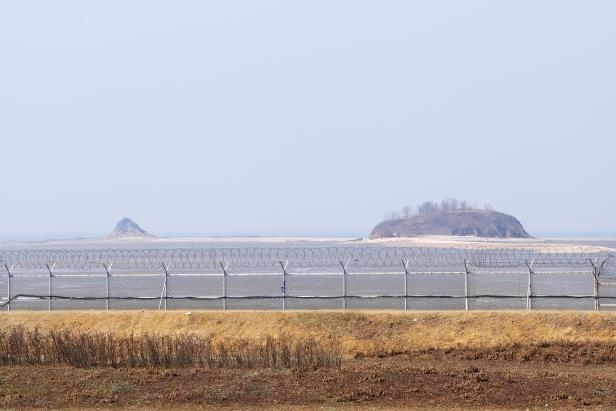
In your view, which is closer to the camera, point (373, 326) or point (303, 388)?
point (303, 388)

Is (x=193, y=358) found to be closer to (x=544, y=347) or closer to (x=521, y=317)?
(x=544, y=347)

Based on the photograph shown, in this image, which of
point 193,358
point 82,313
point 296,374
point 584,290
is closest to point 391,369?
point 296,374

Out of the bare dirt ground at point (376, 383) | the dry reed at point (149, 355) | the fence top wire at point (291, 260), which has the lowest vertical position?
the bare dirt ground at point (376, 383)

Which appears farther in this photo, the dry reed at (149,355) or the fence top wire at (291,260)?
the fence top wire at (291,260)

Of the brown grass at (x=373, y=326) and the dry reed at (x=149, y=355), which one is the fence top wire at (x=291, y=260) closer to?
the brown grass at (x=373, y=326)

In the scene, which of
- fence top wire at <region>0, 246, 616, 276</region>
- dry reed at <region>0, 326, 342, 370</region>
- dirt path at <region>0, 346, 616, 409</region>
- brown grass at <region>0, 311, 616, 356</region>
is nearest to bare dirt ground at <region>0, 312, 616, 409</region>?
dirt path at <region>0, 346, 616, 409</region>

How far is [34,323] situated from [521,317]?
16.0m

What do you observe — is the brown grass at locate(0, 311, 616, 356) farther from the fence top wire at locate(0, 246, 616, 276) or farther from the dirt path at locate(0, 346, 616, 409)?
the fence top wire at locate(0, 246, 616, 276)

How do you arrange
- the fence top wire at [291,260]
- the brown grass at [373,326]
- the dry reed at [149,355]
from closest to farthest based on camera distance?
the dry reed at [149,355]
the brown grass at [373,326]
the fence top wire at [291,260]

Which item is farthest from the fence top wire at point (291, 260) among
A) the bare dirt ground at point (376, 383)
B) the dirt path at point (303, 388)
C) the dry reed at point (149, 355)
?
the dirt path at point (303, 388)

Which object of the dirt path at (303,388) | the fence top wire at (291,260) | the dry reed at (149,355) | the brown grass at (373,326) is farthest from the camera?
the fence top wire at (291,260)

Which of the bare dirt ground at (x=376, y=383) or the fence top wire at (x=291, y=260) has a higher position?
the fence top wire at (x=291, y=260)

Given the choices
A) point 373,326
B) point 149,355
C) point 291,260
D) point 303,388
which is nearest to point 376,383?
point 303,388

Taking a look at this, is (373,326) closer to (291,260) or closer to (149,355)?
(149,355)
